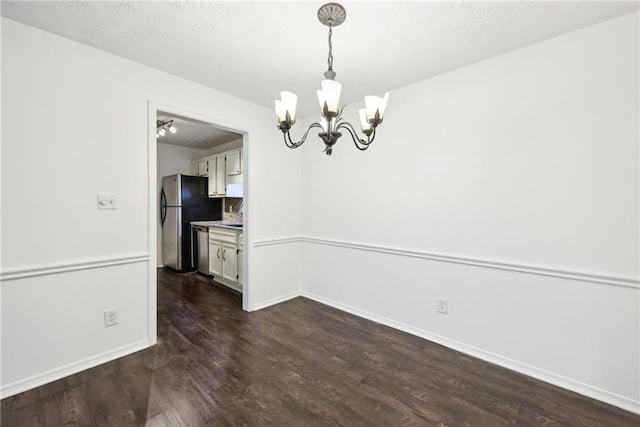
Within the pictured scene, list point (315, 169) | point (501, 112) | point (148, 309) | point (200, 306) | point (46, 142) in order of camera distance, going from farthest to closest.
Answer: point (315, 169)
point (200, 306)
point (148, 309)
point (501, 112)
point (46, 142)

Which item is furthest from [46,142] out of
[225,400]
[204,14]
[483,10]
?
[483,10]

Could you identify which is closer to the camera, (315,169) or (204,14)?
(204,14)

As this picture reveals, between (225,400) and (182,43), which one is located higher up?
(182,43)

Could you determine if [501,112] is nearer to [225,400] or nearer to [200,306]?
[225,400]

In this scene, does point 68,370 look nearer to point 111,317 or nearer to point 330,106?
point 111,317

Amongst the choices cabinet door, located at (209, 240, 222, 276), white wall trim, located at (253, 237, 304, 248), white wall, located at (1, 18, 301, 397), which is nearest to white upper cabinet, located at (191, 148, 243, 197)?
cabinet door, located at (209, 240, 222, 276)

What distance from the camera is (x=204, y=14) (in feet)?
5.53

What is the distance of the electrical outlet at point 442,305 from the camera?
8.02 feet

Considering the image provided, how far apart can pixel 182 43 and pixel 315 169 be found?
1911 mm

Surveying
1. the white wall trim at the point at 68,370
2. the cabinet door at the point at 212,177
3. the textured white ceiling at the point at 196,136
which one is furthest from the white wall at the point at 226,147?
the white wall trim at the point at 68,370

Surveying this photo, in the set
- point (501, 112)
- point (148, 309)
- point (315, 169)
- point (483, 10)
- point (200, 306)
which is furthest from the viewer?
point (315, 169)

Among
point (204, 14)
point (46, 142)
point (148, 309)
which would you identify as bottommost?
point (148, 309)

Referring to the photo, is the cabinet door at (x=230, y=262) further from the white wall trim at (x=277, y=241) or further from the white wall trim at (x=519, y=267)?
the white wall trim at (x=519, y=267)

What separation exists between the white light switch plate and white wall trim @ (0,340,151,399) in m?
1.14
